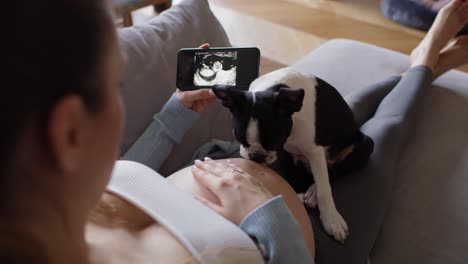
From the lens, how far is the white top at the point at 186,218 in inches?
24.4

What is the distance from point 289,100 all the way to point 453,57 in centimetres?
102

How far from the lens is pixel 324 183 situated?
3.33ft

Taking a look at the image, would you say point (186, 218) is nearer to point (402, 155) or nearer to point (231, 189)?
point (231, 189)

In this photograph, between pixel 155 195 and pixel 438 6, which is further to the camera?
pixel 438 6

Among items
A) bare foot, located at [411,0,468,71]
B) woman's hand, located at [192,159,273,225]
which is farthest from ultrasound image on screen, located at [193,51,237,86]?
bare foot, located at [411,0,468,71]

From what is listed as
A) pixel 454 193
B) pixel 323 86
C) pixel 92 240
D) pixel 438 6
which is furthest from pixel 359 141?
pixel 438 6

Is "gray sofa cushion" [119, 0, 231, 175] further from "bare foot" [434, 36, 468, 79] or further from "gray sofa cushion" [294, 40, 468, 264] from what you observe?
"bare foot" [434, 36, 468, 79]

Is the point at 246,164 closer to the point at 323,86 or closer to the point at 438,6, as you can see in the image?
the point at 323,86

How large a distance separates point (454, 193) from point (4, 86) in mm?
1160

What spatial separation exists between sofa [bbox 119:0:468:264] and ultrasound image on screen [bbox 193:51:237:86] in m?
0.13

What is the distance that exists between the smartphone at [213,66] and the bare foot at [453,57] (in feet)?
2.90

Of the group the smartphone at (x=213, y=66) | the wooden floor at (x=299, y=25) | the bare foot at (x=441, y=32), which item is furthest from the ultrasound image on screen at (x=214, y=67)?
the wooden floor at (x=299, y=25)

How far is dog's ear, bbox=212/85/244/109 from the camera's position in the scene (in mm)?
960

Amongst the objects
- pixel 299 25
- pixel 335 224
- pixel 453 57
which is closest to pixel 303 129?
pixel 335 224
